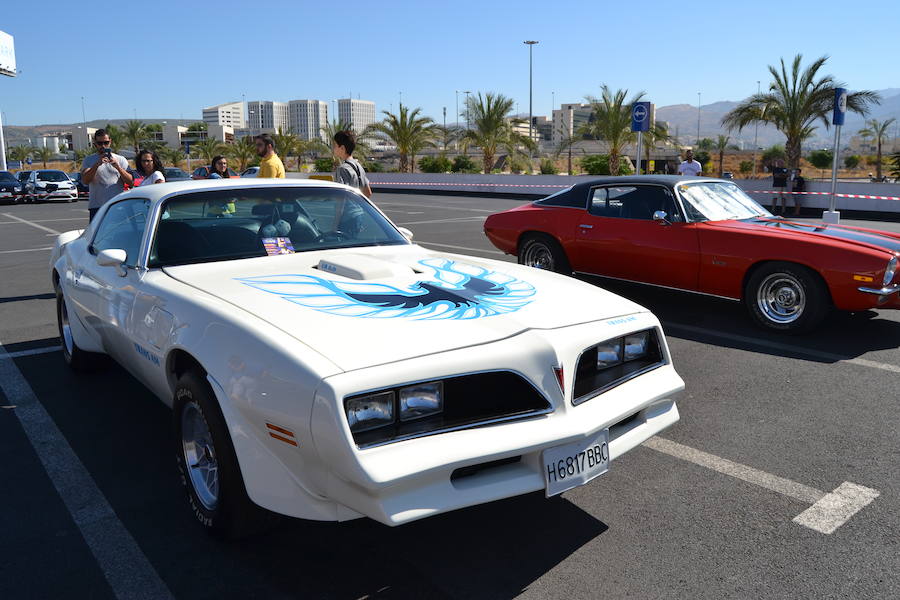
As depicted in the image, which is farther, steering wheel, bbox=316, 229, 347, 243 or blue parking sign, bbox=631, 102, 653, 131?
blue parking sign, bbox=631, 102, 653, 131

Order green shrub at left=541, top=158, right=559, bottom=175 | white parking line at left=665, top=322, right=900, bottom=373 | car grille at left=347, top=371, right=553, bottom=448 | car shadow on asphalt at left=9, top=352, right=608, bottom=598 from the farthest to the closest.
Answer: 1. green shrub at left=541, top=158, right=559, bottom=175
2. white parking line at left=665, top=322, right=900, bottom=373
3. car shadow on asphalt at left=9, top=352, right=608, bottom=598
4. car grille at left=347, top=371, right=553, bottom=448

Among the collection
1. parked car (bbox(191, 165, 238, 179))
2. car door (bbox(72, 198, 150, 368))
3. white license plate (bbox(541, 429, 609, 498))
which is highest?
parked car (bbox(191, 165, 238, 179))

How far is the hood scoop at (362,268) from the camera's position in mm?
3521

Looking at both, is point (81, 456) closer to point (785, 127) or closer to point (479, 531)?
point (479, 531)

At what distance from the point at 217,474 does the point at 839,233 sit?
5998mm

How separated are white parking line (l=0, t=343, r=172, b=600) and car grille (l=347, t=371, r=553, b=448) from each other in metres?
1.16

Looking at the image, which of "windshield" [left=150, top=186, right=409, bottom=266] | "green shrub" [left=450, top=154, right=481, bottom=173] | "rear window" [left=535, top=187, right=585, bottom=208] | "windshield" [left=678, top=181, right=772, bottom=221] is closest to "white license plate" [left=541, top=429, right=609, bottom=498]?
"windshield" [left=150, top=186, right=409, bottom=266]

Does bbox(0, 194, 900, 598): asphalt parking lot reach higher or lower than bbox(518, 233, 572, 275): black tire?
lower

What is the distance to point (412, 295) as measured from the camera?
3.26 meters

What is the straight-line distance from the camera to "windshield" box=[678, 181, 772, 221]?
7.09 metres

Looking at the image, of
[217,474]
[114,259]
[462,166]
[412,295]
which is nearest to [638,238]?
[412,295]

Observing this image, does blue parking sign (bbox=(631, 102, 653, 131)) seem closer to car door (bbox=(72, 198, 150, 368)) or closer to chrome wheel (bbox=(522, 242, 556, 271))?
chrome wheel (bbox=(522, 242, 556, 271))

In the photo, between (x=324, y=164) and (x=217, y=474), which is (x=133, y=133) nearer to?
(x=324, y=164)

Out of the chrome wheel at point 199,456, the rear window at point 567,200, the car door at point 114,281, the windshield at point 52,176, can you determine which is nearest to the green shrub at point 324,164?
the windshield at point 52,176
